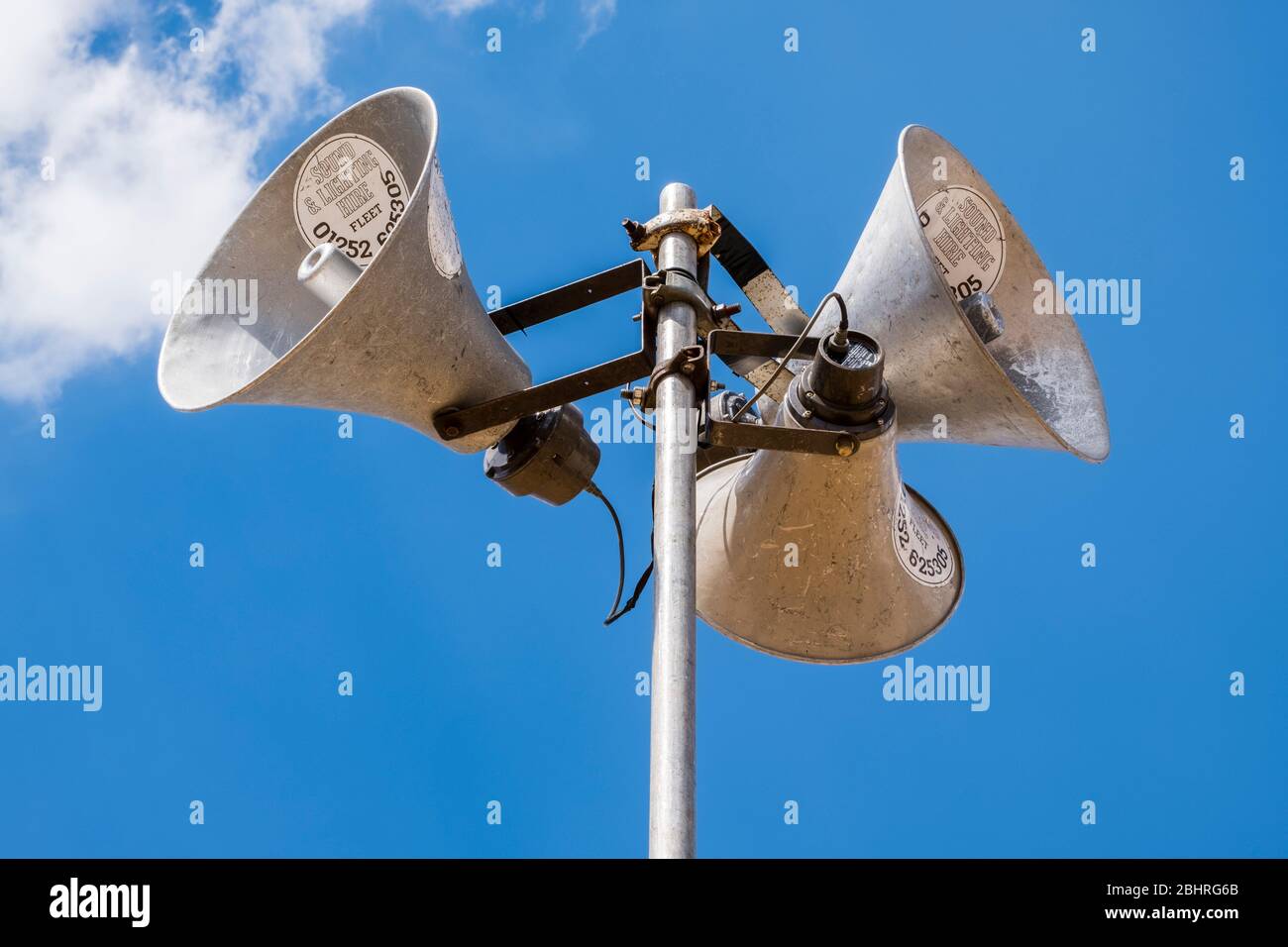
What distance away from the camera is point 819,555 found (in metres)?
5.42

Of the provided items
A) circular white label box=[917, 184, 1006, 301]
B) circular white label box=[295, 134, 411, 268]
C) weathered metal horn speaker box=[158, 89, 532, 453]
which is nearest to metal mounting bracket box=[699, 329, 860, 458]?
weathered metal horn speaker box=[158, 89, 532, 453]

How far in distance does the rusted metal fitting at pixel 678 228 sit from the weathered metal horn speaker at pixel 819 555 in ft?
1.90

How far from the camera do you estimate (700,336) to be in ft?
17.3

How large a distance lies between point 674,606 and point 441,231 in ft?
4.69

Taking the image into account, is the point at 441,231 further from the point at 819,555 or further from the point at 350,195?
the point at 819,555

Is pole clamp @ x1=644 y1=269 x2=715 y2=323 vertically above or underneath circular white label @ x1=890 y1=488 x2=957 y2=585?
above

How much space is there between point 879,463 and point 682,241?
Answer: 3.03 feet

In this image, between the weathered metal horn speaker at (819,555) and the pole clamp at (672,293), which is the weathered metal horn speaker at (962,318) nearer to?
the weathered metal horn speaker at (819,555)

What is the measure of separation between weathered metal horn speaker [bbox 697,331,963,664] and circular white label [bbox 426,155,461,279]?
1.08 m

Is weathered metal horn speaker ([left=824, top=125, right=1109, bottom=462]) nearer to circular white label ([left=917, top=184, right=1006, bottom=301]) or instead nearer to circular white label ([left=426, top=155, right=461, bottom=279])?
circular white label ([left=917, top=184, right=1006, bottom=301])

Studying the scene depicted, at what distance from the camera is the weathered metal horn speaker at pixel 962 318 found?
511 cm

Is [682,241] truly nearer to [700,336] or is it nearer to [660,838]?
[700,336]

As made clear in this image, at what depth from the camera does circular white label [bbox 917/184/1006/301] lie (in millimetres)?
5809
